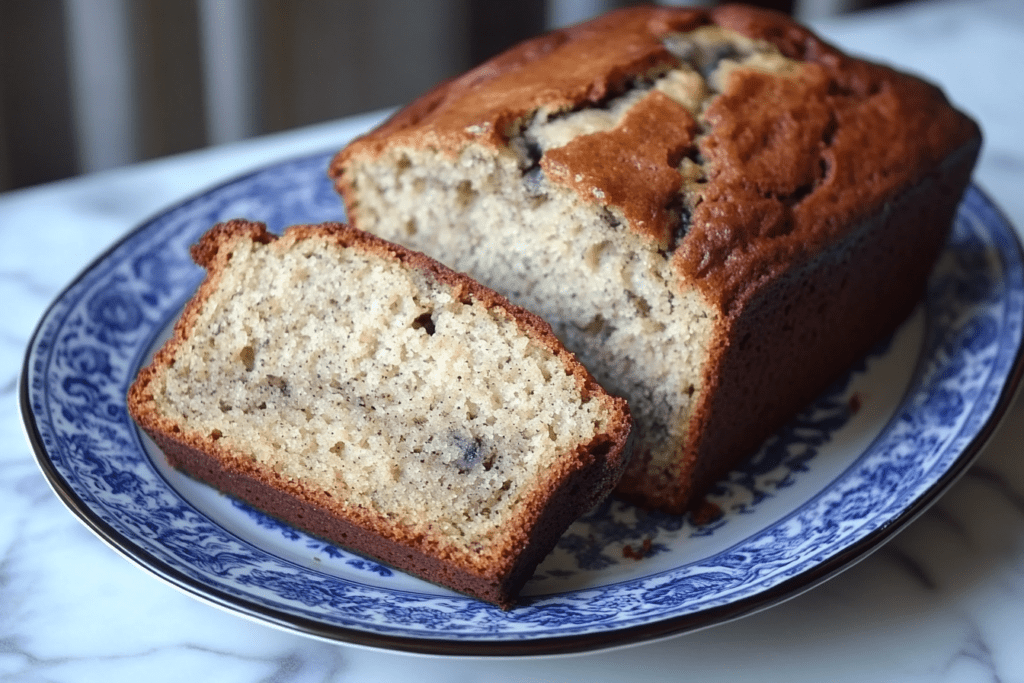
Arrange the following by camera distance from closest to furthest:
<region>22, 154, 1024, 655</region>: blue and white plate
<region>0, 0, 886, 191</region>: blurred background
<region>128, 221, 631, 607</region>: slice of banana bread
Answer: <region>22, 154, 1024, 655</region>: blue and white plate < <region>128, 221, 631, 607</region>: slice of banana bread < <region>0, 0, 886, 191</region>: blurred background

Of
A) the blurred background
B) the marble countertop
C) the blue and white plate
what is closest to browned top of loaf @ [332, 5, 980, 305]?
the blue and white plate

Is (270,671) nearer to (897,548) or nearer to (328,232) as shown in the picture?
(328,232)

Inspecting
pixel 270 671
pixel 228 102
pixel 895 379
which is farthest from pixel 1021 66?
pixel 270 671

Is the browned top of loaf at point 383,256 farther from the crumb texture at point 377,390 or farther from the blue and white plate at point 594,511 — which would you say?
the blue and white plate at point 594,511

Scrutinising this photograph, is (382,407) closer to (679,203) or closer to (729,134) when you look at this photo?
(679,203)

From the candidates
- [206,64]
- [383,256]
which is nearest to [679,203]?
[383,256]

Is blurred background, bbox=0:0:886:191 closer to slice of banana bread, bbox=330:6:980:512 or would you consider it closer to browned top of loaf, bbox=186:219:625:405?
slice of banana bread, bbox=330:6:980:512
